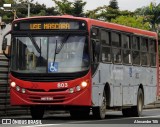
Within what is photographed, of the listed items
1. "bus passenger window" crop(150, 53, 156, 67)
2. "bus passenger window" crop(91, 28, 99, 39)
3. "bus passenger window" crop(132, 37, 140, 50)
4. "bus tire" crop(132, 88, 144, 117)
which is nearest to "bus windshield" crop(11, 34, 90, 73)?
"bus passenger window" crop(91, 28, 99, 39)

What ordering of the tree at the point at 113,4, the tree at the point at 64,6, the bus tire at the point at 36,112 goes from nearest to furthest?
1. the bus tire at the point at 36,112
2. the tree at the point at 64,6
3. the tree at the point at 113,4

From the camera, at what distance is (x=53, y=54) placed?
68.8 feet

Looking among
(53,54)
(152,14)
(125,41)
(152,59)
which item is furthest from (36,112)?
(152,14)

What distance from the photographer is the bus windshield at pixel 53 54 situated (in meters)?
20.9

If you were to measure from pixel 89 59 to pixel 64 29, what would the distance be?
1.23m

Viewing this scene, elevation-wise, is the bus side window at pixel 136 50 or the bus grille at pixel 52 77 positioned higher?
the bus side window at pixel 136 50

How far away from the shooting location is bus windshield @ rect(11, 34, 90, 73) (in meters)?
20.9

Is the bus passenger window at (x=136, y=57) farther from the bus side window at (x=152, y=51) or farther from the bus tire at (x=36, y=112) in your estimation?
the bus tire at (x=36, y=112)

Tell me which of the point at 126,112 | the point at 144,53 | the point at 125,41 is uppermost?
the point at 125,41

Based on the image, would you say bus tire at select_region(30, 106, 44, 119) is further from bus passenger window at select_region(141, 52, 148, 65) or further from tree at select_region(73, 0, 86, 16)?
tree at select_region(73, 0, 86, 16)

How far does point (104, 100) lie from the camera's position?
22500 mm

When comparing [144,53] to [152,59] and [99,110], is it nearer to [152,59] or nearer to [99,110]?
[152,59]

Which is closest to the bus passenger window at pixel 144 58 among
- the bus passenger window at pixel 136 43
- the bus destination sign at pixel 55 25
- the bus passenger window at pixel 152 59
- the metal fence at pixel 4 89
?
the bus passenger window at pixel 136 43

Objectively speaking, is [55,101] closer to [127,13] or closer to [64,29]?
[64,29]
